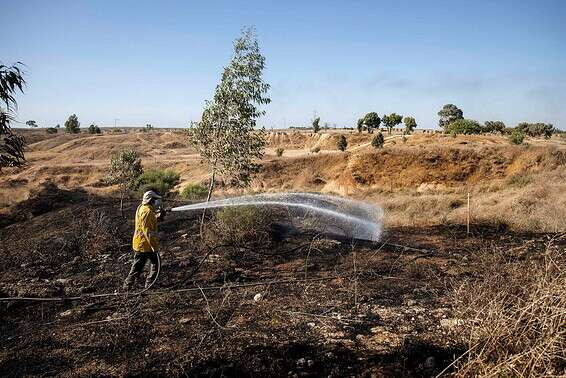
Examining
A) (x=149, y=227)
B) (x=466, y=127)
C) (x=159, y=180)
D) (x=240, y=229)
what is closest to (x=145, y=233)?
(x=149, y=227)

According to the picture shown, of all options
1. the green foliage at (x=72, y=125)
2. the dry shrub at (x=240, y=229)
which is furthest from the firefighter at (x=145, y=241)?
the green foliage at (x=72, y=125)

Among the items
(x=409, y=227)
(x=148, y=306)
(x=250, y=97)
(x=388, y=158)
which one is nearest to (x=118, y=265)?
(x=148, y=306)

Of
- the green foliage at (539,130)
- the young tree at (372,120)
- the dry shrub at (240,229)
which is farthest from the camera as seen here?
the young tree at (372,120)

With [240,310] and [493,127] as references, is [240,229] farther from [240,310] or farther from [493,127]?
[493,127]

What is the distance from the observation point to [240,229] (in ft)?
32.7

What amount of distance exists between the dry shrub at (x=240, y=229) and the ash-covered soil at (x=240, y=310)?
0.78 feet

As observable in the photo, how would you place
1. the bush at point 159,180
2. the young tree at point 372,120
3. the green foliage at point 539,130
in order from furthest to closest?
the young tree at point 372,120 < the green foliage at point 539,130 < the bush at point 159,180

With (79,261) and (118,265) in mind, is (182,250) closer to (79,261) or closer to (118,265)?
(118,265)

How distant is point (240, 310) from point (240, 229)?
12.6 ft

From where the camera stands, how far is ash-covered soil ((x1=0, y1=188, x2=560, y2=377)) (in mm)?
4824

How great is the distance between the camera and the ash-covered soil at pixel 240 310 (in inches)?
190

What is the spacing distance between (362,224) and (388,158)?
1566 centimetres

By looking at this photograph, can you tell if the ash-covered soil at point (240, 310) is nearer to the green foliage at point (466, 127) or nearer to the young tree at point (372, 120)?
the green foliage at point (466, 127)

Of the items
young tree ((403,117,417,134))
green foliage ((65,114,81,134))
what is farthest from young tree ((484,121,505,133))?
green foliage ((65,114,81,134))
